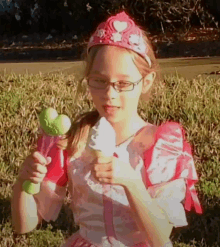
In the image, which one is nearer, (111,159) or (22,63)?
(111,159)

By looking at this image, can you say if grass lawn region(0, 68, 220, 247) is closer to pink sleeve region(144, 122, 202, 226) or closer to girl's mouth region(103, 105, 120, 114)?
pink sleeve region(144, 122, 202, 226)

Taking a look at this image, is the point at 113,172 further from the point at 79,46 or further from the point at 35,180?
the point at 79,46

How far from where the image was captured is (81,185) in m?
2.84

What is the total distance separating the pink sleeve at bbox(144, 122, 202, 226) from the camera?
2768 millimetres

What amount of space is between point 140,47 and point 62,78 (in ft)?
13.9

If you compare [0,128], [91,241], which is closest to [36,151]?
[91,241]

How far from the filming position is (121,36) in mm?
2758

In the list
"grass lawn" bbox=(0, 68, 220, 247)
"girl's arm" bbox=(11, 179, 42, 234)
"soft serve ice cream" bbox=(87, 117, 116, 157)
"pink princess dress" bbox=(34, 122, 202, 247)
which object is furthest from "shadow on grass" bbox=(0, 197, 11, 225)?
"soft serve ice cream" bbox=(87, 117, 116, 157)

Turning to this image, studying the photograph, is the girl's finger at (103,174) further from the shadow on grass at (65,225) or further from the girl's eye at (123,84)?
the shadow on grass at (65,225)

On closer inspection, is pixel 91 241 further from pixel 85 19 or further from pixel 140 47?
pixel 85 19

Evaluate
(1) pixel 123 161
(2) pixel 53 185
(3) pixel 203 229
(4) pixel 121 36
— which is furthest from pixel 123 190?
(3) pixel 203 229

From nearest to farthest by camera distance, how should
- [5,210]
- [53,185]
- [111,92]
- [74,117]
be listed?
[111,92], [53,185], [5,210], [74,117]

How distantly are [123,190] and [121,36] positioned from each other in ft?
2.09

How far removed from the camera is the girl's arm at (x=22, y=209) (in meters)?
2.84
